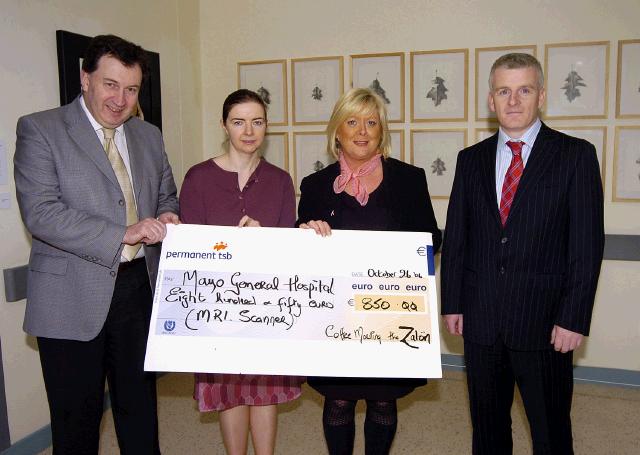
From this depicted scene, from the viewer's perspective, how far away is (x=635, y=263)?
Result: 3.85 meters

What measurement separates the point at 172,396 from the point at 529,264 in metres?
2.77

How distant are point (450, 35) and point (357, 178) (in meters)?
2.14

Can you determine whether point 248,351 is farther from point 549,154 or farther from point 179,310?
point 549,154

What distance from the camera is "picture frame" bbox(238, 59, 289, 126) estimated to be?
4395 millimetres

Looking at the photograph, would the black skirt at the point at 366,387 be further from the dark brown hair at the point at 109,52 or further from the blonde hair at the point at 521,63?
the dark brown hair at the point at 109,52

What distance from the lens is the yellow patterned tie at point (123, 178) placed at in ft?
6.96

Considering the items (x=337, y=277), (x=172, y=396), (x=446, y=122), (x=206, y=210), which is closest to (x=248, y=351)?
(x=337, y=277)

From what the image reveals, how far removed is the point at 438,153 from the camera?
164 inches

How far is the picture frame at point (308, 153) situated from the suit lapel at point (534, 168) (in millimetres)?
2407

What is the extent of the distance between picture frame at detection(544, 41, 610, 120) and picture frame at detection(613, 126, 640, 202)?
0.66 ft

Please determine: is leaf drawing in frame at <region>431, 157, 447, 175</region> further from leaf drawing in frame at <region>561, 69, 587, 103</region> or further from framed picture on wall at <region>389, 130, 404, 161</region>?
leaf drawing in frame at <region>561, 69, 587, 103</region>

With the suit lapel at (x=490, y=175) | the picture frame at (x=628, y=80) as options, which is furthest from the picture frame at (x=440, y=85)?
the suit lapel at (x=490, y=175)

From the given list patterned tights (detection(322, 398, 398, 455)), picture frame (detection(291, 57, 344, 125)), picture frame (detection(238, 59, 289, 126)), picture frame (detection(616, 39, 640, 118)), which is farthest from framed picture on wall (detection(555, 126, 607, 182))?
patterned tights (detection(322, 398, 398, 455))

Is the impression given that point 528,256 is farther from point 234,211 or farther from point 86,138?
point 86,138
